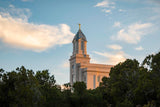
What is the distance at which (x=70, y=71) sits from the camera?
87.2m

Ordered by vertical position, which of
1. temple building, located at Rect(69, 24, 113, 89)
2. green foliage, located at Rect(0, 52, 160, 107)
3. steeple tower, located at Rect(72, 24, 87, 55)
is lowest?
green foliage, located at Rect(0, 52, 160, 107)

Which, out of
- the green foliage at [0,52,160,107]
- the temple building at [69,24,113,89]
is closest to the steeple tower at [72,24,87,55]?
the temple building at [69,24,113,89]

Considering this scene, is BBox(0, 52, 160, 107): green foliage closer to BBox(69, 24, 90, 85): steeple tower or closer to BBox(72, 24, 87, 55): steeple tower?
BBox(69, 24, 90, 85): steeple tower

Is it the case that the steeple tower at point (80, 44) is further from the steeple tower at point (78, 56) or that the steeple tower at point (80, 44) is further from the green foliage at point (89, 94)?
the green foliage at point (89, 94)

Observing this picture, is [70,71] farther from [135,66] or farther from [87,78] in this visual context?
[135,66]

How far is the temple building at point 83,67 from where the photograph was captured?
262ft

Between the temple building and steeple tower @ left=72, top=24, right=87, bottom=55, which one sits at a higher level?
steeple tower @ left=72, top=24, right=87, bottom=55

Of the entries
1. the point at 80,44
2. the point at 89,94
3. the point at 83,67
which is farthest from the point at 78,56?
the point at 89,94

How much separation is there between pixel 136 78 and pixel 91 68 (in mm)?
42122

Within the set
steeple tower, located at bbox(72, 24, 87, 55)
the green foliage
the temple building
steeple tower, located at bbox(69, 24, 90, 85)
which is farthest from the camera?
steeple tower, located at bbox(72, 24, 87, 55)

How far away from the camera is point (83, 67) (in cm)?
8206

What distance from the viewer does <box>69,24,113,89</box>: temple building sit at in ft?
262

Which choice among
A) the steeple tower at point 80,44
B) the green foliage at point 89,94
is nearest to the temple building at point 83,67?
the steeple tower at point 80,44

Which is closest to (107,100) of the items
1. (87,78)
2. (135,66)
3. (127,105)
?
(135,66)
